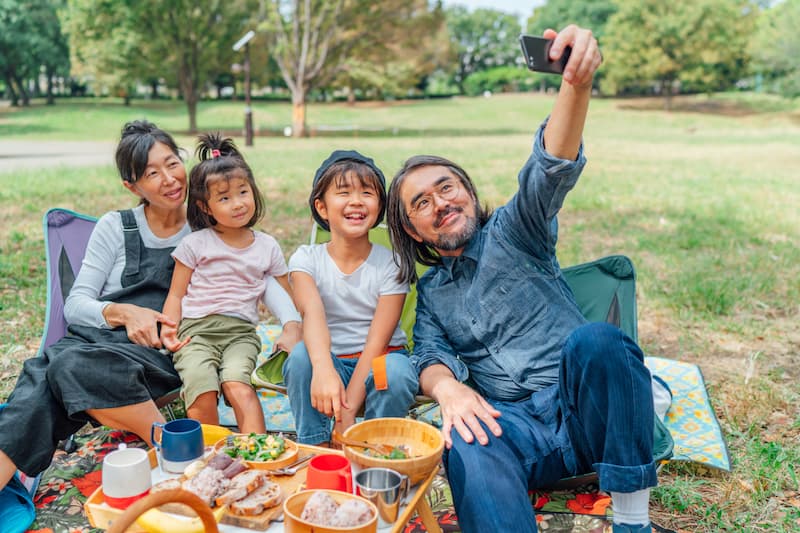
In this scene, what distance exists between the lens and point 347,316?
2.88m

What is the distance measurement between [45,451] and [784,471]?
2881mm

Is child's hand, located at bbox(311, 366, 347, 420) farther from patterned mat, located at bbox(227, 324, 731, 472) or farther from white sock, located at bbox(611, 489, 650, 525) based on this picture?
white sock, located at bbox(611, 489, 650, 525)

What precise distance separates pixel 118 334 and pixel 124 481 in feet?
4.08

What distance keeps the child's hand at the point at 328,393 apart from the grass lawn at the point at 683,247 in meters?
1.27

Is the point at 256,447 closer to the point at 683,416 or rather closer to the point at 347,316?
the point at 347,316

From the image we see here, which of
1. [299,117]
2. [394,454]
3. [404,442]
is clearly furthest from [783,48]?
[394,454]

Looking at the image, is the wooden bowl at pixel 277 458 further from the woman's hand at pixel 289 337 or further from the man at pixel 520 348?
the woman's hand at pixel 289 337

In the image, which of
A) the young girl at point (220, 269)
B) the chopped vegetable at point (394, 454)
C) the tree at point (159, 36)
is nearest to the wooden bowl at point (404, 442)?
the chopped vegetable at point (394, 454)

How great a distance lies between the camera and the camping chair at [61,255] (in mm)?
3111

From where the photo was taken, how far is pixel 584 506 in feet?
8.60

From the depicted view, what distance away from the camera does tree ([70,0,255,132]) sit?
25.6m

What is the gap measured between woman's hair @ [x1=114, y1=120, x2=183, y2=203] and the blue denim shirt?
4.71 ft

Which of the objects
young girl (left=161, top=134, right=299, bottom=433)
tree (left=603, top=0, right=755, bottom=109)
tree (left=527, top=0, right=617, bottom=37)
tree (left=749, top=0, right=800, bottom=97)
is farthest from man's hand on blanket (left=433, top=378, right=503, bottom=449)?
tree (left=527, top=0, right=617, bottom=37)

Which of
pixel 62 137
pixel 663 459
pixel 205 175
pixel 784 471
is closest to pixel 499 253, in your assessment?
pixel 663 459
